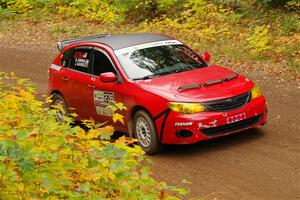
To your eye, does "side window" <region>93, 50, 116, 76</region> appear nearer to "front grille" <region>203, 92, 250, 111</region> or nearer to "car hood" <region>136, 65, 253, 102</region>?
"car hood" <region>136, 65, 253, 102</region>

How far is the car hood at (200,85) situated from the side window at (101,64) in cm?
87

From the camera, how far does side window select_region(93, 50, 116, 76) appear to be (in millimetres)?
9867

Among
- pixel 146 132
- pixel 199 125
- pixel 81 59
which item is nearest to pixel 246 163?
pixel 199 125

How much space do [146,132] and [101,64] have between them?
1743 mm

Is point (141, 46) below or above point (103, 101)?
above

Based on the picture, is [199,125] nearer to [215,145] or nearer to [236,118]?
[236,118]

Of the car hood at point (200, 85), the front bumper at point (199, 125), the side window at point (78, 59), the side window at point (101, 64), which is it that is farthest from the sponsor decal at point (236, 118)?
the side window at point (78, 59)

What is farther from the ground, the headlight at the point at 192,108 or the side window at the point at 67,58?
the side window at the point at 67,58

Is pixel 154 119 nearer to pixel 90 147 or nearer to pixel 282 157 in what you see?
pixel 282 157

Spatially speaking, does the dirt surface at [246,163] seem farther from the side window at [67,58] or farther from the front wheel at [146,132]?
the side window at [67,58]

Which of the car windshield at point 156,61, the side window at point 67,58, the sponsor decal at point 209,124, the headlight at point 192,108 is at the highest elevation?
the car windshield at point 156,61

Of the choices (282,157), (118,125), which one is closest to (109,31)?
(118,125)

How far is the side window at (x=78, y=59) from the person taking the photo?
34.0 ft

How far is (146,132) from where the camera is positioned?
9.02m
